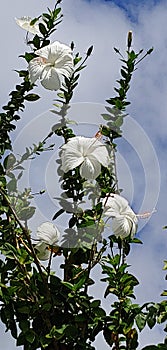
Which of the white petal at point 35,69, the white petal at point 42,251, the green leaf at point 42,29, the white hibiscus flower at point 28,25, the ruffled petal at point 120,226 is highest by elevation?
the white hibiscus flower at point 28,25

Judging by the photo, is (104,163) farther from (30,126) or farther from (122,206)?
(30,126)

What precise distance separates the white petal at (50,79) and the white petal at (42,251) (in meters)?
0.46

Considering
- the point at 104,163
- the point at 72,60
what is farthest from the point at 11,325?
the point at 72,60

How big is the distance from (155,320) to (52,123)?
0.68 m

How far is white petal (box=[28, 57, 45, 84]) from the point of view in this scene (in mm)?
1788

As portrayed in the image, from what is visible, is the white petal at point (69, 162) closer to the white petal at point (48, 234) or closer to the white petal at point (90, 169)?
the white petal at point (90, 169)

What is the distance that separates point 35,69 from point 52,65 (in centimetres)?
5

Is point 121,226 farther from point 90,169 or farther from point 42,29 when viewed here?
point 42,29

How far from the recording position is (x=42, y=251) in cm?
184

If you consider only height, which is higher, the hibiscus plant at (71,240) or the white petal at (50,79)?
the white petal at (50,79)

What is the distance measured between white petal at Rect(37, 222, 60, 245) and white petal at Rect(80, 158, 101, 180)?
0.62ft

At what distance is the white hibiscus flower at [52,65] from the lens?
5.86ft

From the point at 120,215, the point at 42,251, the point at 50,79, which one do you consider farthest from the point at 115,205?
the point at 50,79

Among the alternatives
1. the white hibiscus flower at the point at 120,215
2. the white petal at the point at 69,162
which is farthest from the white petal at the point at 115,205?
the white petal at the point at 69,162
